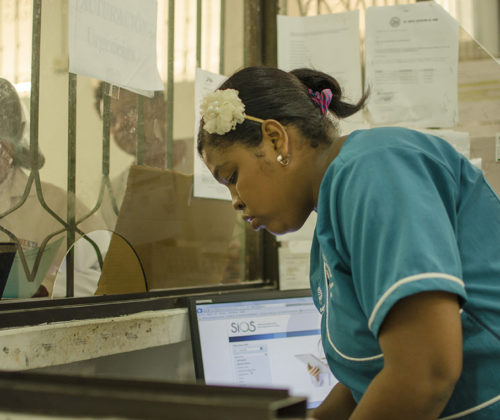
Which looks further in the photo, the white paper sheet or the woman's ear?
the white paper sheet

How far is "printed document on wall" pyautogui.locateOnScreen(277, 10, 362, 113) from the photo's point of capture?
1544 mm

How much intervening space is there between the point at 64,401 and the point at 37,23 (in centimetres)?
91

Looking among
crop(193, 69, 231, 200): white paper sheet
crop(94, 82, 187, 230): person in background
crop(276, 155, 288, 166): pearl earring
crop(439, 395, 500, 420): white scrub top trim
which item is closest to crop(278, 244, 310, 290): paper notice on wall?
crop(193, 69, 231, 200): white paper sheet

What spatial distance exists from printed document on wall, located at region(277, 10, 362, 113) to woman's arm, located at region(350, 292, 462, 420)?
1066 millimetres

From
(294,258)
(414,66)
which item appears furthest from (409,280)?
(414,66)

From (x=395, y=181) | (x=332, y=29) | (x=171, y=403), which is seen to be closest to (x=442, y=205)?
(x=395, y=181)

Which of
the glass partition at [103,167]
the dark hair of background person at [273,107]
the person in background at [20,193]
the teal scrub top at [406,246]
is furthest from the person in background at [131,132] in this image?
the teal scrub top at [406,246]

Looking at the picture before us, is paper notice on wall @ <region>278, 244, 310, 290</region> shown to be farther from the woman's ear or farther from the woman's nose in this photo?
the woman's ear

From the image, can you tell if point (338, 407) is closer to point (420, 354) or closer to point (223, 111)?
point (420, 354)

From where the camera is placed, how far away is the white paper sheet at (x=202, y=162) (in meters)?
1.37

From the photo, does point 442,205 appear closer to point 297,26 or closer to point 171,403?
point 171,403

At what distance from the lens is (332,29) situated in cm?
155

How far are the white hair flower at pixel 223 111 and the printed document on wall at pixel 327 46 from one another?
0.69m

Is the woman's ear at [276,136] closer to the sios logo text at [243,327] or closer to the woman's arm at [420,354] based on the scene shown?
the woman's arm at [420,354]
